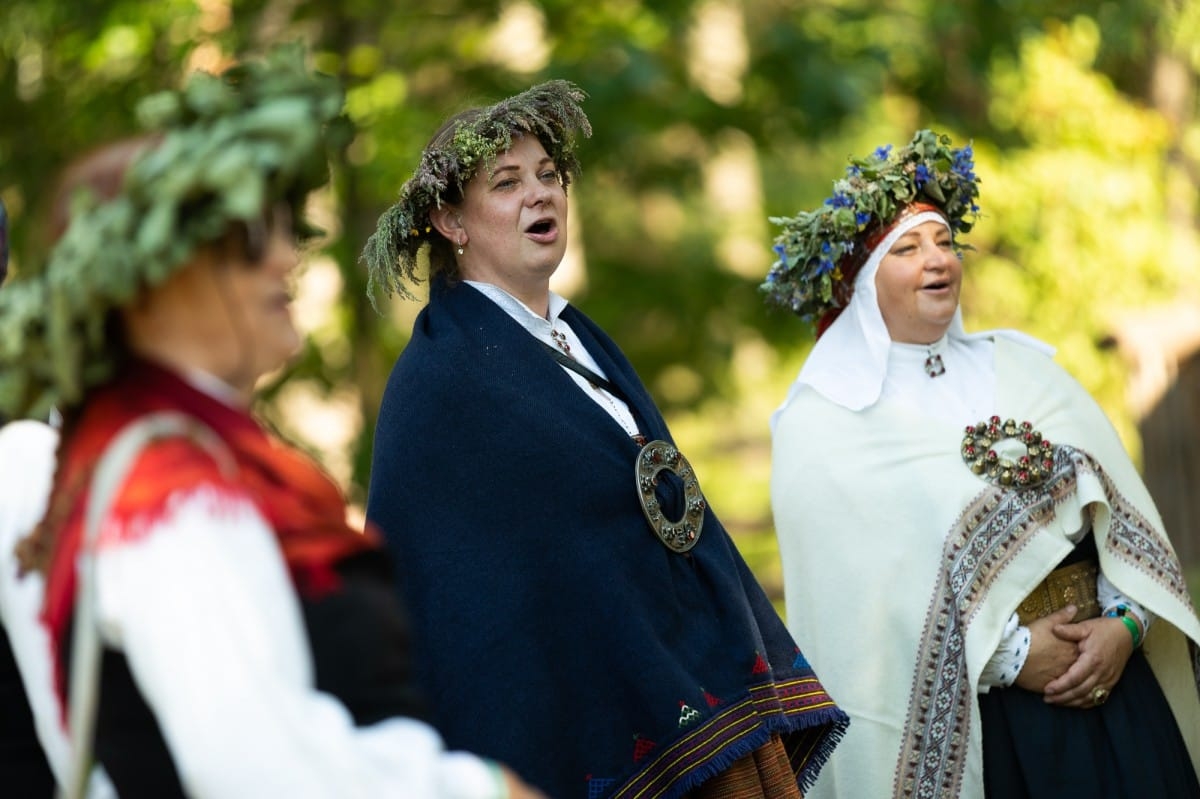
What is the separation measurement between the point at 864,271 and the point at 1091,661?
123 cm

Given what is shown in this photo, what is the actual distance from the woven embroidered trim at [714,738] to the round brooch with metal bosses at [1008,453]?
901mm

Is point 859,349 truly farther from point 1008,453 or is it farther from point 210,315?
point 210,315

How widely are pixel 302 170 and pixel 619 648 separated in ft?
5.47

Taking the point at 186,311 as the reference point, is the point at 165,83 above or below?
above

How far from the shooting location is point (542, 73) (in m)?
8.21

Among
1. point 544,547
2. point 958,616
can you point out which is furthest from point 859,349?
point 544,547

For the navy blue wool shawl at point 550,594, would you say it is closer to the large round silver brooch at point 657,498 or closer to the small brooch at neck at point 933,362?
the large round silver brooch at point 657,498

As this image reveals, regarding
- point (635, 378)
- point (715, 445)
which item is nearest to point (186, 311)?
point (635, 378)

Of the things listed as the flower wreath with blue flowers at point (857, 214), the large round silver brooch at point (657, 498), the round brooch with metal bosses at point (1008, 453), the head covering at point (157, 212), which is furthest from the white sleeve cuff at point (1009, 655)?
the head covering at point (157, 212)

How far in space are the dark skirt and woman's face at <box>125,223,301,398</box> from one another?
2.68 metres

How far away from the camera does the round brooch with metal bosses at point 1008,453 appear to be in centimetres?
411

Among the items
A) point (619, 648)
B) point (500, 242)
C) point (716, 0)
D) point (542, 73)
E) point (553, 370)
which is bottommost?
point (619, 648)

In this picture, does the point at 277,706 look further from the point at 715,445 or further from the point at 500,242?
the point at 715,445

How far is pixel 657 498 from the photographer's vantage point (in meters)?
3.62
